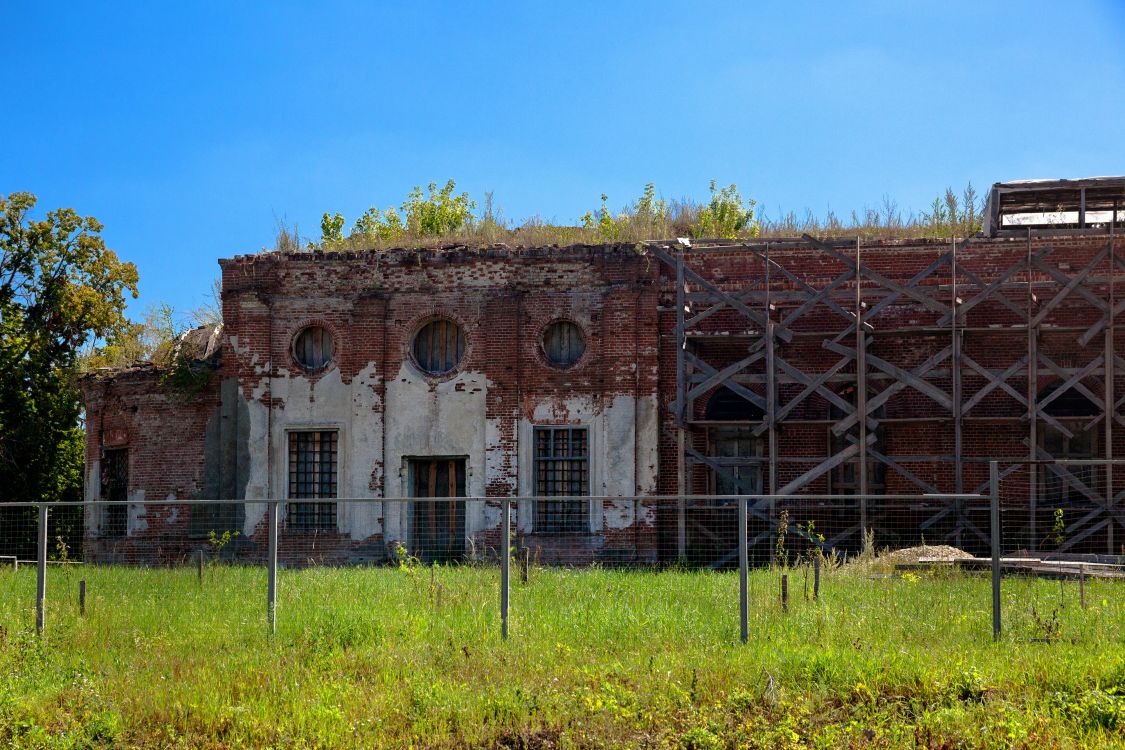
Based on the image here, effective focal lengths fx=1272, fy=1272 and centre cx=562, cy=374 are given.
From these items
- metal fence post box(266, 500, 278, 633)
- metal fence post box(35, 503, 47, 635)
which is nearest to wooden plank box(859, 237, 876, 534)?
metal fence post box(266, 500, 278, 633)

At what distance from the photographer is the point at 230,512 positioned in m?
24.5

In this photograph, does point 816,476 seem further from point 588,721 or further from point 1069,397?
point 588,721

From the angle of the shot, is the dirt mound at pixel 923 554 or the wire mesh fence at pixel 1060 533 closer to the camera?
the wire mesh fence at pixel 1060 533

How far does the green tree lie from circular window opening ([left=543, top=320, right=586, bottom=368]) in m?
16.0

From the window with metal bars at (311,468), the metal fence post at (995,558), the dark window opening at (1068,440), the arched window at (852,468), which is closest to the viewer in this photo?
the metal fence post at (995,558)

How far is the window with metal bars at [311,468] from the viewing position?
79.8 ft

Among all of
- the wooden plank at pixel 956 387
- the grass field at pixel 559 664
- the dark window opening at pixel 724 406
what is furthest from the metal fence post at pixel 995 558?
the dark window opening at pixel 724 406

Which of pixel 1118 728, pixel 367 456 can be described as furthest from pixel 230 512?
pixel 1118 728

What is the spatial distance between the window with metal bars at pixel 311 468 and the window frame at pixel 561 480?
A: 400 centimetres

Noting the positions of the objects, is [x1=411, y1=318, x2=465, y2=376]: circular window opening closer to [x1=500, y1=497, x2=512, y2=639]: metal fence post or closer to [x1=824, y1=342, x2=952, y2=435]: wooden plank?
[x1=824, y1=342, x2=952, y2=435]: wooden plank

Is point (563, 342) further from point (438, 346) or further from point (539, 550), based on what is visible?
point (539, 550)

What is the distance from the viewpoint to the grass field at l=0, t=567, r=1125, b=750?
1077cm

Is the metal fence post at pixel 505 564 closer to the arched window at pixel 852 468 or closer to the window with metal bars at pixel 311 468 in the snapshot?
the arched window at pixel 852 468

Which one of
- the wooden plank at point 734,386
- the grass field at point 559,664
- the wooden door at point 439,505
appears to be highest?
the wooden plank at point 734,386
